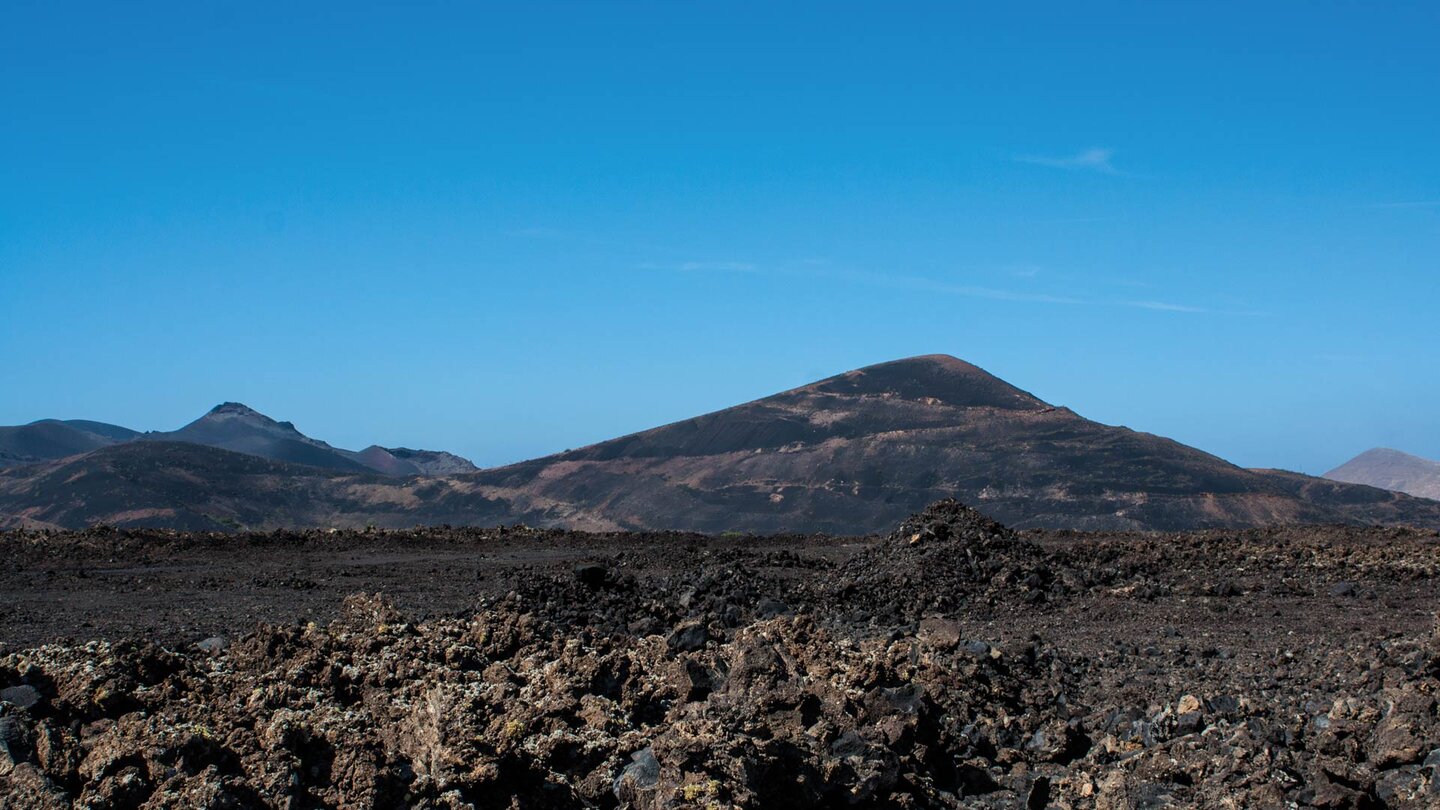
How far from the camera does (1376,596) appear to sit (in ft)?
56.2

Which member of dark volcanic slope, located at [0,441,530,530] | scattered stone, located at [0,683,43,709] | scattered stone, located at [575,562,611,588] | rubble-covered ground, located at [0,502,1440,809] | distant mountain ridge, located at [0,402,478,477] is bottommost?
rubble-covered ground, located at [0,502,1440,809]

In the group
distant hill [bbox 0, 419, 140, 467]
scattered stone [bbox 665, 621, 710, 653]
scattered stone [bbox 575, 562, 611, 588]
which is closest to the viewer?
scattered stone [bbox 665, 621, 710, 653]

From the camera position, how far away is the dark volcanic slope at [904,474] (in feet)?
157

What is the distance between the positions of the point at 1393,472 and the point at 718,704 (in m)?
110

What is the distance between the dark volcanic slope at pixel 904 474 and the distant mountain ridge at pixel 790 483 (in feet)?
0.38

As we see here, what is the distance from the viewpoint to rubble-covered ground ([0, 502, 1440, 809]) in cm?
601

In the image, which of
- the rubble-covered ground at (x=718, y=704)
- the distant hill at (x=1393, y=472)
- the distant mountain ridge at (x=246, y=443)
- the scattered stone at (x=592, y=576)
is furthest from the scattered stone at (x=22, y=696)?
the distant hill at (x=1393, y=472)

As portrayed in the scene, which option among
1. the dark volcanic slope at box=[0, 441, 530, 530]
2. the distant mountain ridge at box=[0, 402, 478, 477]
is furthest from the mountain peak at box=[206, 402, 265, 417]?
the dark volcanic slope at box=[0, 441, 530, 530]

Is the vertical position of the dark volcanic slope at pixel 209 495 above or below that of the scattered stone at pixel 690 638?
above

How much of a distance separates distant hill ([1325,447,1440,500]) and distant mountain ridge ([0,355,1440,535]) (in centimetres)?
4567

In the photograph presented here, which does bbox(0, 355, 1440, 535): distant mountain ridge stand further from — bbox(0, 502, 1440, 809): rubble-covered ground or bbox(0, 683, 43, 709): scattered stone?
bbox(0, 683, 43, 709): scattered stone

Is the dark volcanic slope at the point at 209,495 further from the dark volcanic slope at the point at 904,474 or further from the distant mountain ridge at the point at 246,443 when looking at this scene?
the distant mountain ridge at the point at 246,443

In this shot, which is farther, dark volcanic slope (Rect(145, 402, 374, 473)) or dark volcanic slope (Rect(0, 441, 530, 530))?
dark volcanic slope (Rect(145, 402, 374, 473))

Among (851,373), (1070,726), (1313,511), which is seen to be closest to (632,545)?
(1070,726)
